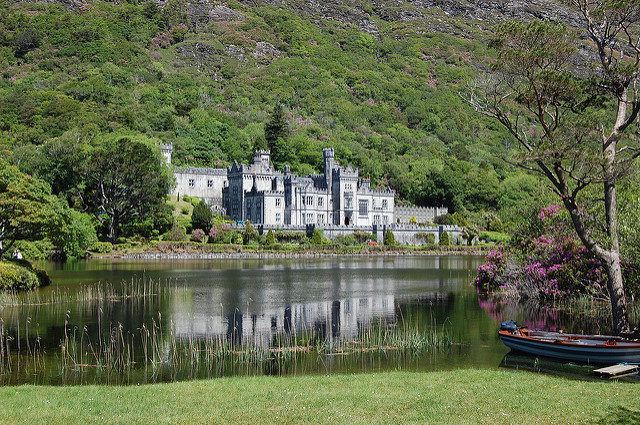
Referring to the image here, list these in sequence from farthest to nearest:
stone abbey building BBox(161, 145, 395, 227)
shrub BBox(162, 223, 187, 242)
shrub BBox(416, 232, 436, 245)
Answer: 1. shrub BBox(416, 232, 436, 245)
2. stone abbey building BBox(161, 145, 395, 227)
3. shrub BBox(162, 223, 187, 242)

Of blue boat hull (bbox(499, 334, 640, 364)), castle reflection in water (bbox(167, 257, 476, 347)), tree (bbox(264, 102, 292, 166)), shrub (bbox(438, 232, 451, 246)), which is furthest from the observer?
tree (bbox(264, 102, 292, 166))

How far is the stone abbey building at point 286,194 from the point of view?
91875 mm

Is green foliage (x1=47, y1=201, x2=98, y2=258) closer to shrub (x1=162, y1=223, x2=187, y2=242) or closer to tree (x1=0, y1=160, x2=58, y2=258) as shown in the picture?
tree (x1=0, y1=160, x2=58, y2=258)

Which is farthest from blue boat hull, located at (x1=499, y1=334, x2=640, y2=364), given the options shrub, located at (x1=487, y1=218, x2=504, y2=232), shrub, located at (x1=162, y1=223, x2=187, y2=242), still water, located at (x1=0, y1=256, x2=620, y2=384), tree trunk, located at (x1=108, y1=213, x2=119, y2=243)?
shrub, located at (x1=487, y1=218, x2=504, y2=232)

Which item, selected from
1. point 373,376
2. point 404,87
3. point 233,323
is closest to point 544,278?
point 233,323

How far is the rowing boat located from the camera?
18.1m

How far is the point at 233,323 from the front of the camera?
25922mm

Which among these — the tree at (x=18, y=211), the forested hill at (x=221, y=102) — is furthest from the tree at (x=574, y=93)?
the forested hill at (x=221, y=102)

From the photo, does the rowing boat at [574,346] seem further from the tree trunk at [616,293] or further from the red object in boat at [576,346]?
the tree trunk at [616,293]

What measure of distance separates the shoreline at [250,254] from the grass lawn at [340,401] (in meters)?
51.5

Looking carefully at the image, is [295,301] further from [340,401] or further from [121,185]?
[121,185]

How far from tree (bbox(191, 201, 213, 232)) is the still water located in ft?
110

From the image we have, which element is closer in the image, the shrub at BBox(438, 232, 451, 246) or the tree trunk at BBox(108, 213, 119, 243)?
the tree trunk at BBox(108, 213, 119, 243)

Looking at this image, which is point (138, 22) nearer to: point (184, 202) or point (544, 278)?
point (184, 202)
